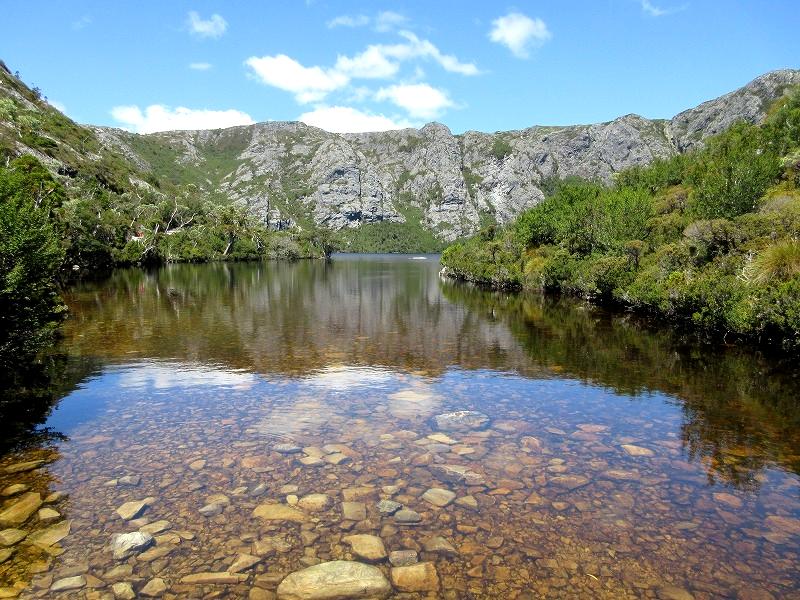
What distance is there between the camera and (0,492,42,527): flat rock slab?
29.9ft

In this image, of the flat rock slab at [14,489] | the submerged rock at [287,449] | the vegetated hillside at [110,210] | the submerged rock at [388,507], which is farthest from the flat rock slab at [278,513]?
the vegetated hillside at [110,210]

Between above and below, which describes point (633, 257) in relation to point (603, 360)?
above

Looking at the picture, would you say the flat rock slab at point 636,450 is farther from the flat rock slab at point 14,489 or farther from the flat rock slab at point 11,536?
the flat rock slab at point 14,489

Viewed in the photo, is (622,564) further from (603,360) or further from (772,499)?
(603,360)

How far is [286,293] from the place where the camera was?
198 ft

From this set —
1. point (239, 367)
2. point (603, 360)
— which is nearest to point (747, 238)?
point (603, 360)

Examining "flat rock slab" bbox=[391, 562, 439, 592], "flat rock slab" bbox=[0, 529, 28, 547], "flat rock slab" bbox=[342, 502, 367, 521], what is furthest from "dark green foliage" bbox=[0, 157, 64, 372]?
"flat rock slab" bbox=[391, 562, 439, 592]

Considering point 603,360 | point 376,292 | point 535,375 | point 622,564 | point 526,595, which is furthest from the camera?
point 376,292

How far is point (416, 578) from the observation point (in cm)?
789

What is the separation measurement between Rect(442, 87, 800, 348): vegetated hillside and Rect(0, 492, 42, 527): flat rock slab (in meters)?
29.5

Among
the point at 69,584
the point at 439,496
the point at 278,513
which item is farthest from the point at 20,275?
the point at 439,496

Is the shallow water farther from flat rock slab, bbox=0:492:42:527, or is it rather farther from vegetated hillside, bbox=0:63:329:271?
vegetated hillside, bbox=0:63:329:271

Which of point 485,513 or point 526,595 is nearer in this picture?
point 526,595

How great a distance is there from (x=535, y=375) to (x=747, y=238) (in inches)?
950
